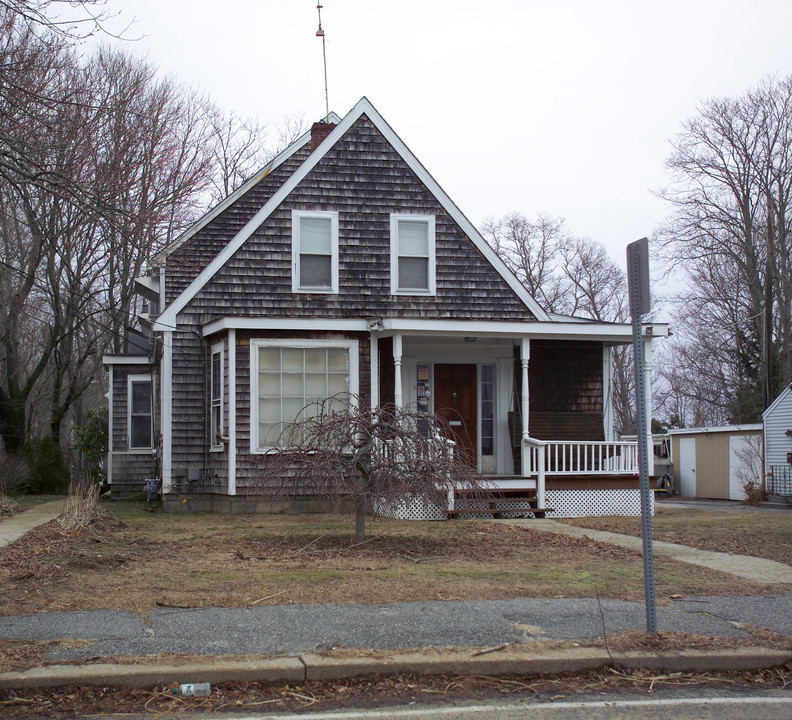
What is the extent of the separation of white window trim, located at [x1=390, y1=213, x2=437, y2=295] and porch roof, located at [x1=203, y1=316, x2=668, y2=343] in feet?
4.38

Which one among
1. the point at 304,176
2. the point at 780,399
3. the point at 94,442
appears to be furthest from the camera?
the point at 780,399

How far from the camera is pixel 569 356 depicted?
19141 mm

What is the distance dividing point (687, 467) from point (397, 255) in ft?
73.5

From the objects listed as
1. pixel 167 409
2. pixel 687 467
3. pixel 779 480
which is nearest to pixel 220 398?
pixel 167 409

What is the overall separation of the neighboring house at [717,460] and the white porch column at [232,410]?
20.2m

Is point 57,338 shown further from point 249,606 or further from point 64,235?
point 249,606

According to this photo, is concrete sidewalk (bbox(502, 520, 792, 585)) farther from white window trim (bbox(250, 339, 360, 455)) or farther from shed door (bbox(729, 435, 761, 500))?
shed door (bbox(729, 435, 761, 500))

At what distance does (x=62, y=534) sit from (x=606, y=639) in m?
8.28

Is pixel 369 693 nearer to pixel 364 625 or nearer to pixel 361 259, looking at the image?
pixel 364 625

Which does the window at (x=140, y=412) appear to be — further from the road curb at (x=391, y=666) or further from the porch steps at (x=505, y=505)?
the road curb at (x=391, y=666)

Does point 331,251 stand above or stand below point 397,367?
above

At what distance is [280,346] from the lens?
658 inches

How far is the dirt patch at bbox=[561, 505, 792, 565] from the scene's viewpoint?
12.2 metres

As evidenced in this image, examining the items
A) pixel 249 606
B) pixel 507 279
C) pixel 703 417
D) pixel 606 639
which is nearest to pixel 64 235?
pixel 507 279
